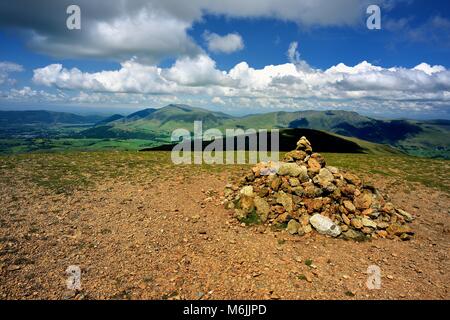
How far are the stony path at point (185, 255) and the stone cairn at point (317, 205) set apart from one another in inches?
33.4

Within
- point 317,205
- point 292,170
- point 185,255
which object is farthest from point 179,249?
point 292,170

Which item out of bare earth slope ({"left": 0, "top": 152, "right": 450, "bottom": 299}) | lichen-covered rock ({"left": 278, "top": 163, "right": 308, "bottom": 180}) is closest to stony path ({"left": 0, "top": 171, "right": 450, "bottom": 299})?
bare earth slope ({"left": 0, "top": 152, "right": 450, "bottom": 299})

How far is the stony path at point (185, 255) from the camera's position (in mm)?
12055

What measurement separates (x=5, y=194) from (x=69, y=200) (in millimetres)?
5192

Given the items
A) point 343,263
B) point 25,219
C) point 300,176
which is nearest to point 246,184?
point 300,176

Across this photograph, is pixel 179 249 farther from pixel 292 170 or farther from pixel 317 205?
pixel 292 170

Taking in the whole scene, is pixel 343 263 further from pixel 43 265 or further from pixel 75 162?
pixel 75 162

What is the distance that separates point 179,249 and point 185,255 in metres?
0.71

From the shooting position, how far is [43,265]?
1291cm

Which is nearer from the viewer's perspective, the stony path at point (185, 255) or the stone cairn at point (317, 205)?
the stony path at point (185, 255)

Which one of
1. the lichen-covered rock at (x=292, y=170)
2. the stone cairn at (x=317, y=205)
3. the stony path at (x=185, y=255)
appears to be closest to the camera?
the stony path at (x=185, y=255)

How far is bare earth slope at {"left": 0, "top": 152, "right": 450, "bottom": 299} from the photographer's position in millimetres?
12117

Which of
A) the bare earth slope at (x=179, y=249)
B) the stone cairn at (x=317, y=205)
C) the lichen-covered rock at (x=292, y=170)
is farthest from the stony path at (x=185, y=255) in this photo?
the lichen-covered rock at (x=292, y=170)

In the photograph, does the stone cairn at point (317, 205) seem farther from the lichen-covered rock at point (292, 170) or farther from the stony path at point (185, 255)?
the stony path at point (185, 255)
